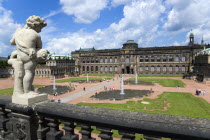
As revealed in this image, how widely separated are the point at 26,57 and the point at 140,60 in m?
80.3

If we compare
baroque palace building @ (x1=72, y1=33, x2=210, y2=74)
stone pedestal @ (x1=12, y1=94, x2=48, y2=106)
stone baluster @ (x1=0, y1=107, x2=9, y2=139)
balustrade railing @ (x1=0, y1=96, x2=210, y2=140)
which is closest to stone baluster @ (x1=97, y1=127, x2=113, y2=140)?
balustrade railing @ (x1=0, y1=96, x2=210, y2=140)

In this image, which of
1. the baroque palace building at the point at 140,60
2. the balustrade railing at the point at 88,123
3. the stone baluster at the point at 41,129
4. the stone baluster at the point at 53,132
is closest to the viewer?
the balustrade railing at the point at 88,123

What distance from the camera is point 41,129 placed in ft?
13.2

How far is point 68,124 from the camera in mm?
3688

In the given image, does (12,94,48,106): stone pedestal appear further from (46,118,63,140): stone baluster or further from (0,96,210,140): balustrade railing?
(46,118,63,140): stone baluster

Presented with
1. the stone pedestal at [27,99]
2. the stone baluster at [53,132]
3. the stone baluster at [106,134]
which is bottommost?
the stone baluster at [53,132]

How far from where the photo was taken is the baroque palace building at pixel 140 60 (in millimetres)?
75000

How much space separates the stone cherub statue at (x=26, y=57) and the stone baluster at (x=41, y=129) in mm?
578

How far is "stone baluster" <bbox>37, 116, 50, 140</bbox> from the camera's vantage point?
3.98m

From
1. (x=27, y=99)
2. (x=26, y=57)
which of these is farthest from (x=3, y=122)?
(x=26, y=57)

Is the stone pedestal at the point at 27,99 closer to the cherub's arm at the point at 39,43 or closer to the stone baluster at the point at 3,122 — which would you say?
the stone baluster at the point at 3,122

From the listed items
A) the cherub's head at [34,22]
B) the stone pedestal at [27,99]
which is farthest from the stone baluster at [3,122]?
the cherub's head at [34,22]

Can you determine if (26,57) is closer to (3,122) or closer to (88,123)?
(3,122)

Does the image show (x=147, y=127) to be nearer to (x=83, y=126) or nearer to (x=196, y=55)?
(x=83, y=126)
